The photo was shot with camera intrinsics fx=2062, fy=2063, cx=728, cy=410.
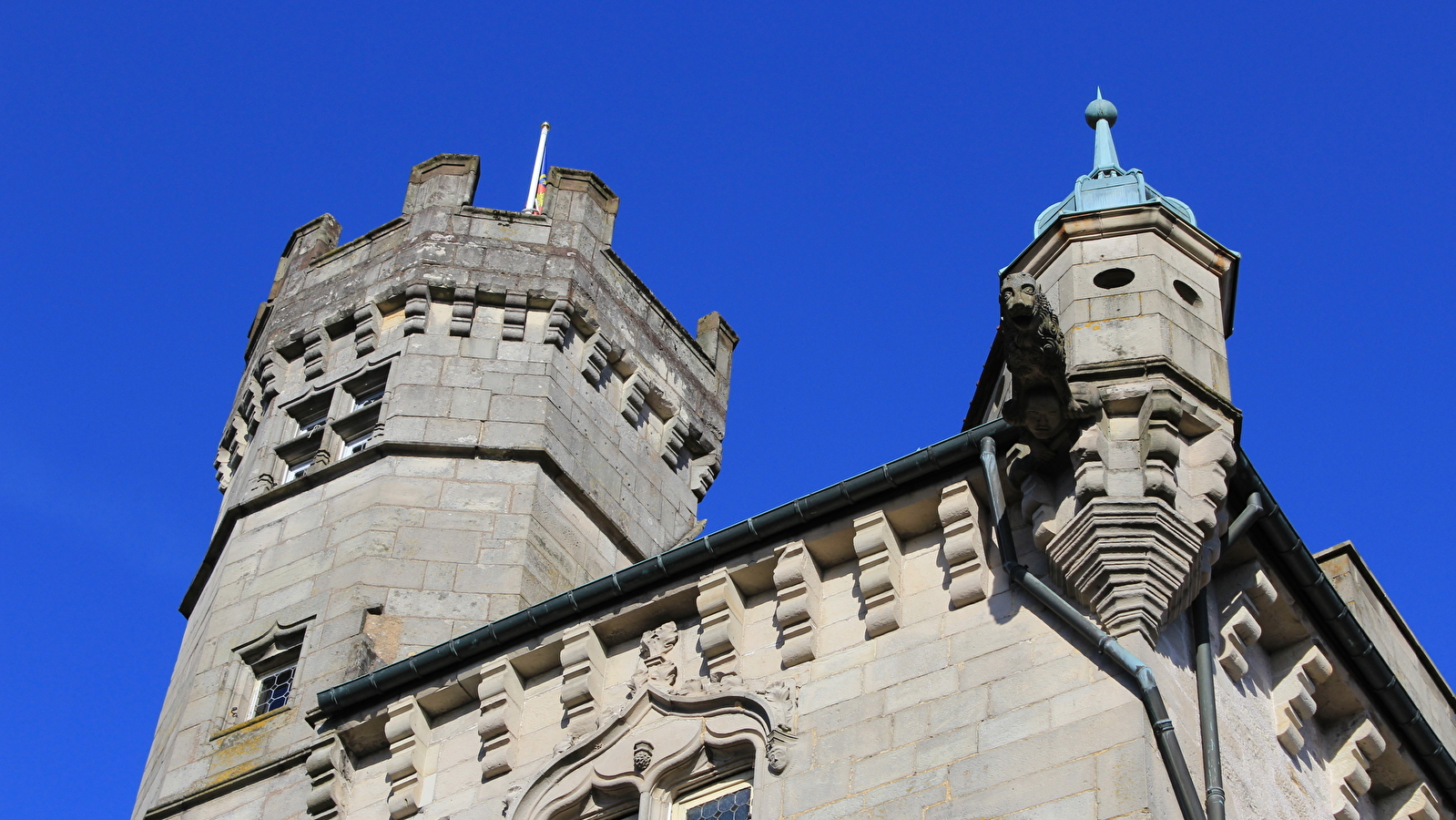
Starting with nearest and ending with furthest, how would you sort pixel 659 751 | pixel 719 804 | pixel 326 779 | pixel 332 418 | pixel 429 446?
pixel 719 804 < pixel 659 751 < pixel 326 779 < pixel 429 446 < pixel 332 418

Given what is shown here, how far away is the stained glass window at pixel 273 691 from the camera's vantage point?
18.5 m

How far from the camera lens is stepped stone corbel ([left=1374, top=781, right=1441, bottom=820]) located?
1463 centimetres

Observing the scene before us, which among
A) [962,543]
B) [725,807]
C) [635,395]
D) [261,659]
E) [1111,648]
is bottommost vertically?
[1111,648]

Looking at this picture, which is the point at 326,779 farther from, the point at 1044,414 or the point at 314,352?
the point at 314,352

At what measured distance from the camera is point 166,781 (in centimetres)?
1805

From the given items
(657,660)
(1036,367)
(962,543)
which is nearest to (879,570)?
(962,543)

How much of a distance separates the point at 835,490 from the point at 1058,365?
6.29ft

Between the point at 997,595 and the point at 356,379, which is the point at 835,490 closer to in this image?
the point at 997,595

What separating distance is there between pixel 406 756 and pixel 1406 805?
23.8ft

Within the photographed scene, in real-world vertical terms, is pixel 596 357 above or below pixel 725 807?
above

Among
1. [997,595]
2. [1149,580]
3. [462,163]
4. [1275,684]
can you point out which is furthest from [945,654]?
[462,163]

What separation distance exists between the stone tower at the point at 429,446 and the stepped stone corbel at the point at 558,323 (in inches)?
0.9

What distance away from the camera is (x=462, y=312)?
73.2 ft

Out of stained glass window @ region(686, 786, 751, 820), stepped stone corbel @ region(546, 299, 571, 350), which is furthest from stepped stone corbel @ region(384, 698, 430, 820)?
stepped stone corbel @ region(546, 299, 571, 350)
